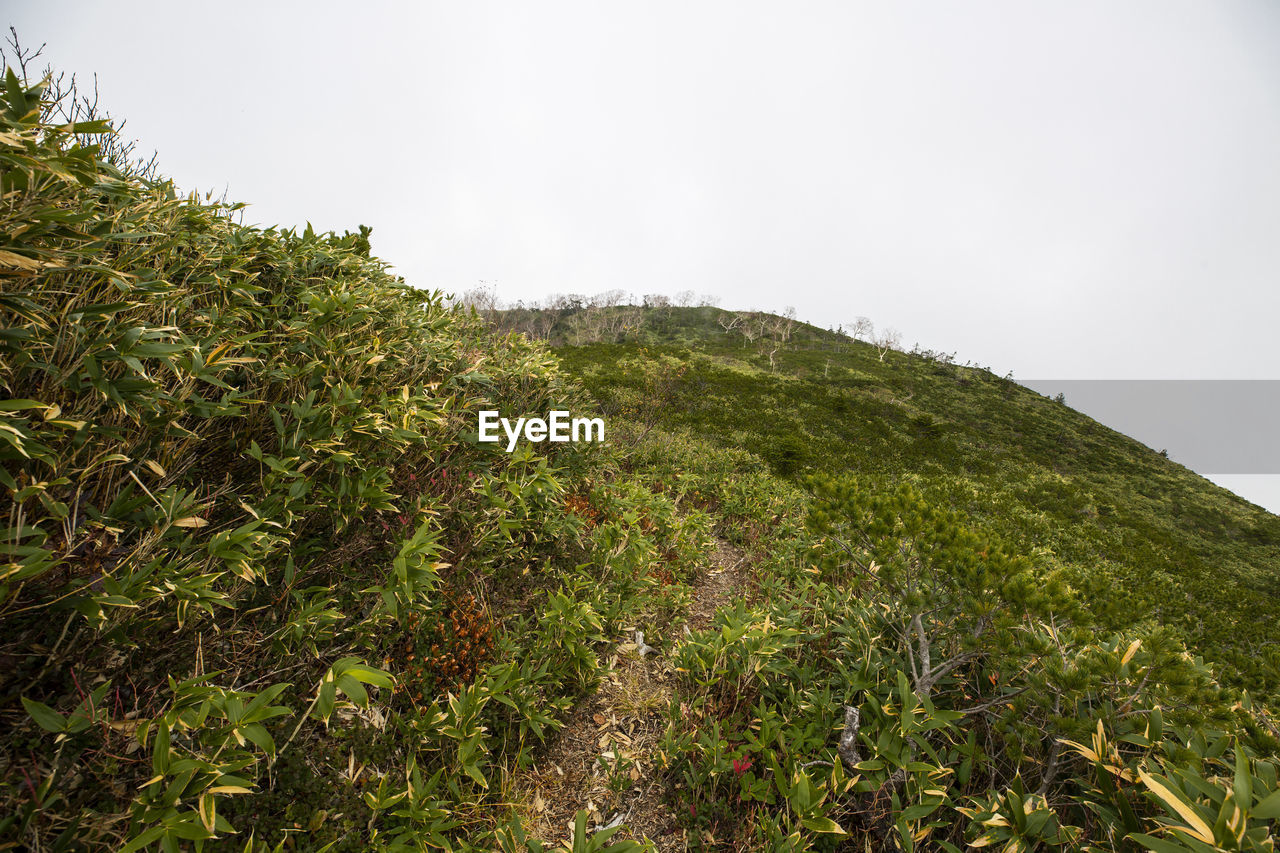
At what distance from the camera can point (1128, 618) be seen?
2572 mm

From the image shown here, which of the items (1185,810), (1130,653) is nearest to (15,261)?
(1185,810)

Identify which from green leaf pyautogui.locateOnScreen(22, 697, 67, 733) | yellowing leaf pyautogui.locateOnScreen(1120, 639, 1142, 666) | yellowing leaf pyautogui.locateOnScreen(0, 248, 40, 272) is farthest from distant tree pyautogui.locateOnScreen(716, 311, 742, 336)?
green leaf pyautogui.locateOnScreen(22, 697, 67, 733)

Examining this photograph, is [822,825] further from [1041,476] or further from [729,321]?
[729,321]

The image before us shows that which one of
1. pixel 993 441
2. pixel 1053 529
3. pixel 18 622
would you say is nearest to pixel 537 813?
pixel 18 622

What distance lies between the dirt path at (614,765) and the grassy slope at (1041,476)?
266 cm

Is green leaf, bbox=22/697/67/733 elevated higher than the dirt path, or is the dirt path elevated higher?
green leaf, bbox=22/697/67/733

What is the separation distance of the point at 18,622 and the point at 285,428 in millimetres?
1035

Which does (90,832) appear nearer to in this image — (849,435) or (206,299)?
(206,299)

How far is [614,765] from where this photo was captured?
9.27ft

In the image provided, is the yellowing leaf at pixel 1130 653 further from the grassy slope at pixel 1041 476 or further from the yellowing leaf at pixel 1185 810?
the yellowing leaf at pixel 1185 810

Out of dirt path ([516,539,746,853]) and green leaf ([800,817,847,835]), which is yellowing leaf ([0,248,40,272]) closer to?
dirt path ([516,539,746,853])

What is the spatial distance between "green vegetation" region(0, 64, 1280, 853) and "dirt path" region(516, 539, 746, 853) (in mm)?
107

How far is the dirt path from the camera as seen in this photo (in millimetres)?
2490

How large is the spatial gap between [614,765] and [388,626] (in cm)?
163
